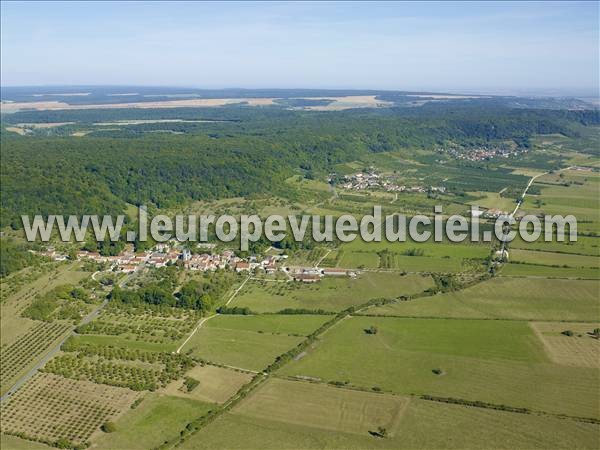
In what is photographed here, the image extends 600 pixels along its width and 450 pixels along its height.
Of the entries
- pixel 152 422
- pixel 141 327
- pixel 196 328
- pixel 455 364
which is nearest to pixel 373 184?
pixel 196 328

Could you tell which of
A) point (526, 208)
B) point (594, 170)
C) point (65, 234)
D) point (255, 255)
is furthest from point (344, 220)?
point (594, 170)

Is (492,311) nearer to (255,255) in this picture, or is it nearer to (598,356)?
(598,356)

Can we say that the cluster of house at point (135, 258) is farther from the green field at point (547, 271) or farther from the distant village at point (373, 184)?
the distant village at point (373, 184)

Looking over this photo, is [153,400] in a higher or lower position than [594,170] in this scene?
lower

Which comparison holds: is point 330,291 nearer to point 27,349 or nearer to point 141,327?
point 141,327

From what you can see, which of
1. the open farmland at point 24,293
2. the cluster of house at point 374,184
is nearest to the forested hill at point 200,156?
the cluster of house at point 374,184

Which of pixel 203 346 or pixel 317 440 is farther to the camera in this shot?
pixel 203 346

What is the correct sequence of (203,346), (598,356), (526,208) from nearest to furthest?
(598,356), (203,346), (526,208)
